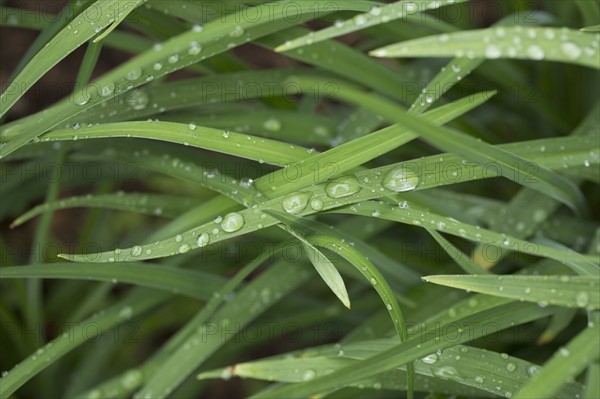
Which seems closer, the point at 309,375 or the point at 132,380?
the point at 309,375

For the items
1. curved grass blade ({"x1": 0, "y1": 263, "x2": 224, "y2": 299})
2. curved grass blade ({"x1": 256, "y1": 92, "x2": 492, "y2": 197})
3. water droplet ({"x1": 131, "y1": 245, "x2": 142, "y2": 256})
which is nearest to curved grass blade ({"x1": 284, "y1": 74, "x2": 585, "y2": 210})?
curved grass blade ({"x1": 256, "y1": 92, "x2": 492, "y2": 197})

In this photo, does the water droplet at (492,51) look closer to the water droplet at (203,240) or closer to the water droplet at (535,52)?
the water droplet at (535,52)

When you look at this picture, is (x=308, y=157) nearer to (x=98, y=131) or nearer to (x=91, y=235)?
(x=98, y=131)

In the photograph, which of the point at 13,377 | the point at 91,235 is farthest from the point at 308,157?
the point at 91,235

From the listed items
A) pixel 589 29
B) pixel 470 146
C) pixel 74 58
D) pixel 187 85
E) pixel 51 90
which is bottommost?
pixel 470 146

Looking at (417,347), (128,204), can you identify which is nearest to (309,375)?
(417,347)

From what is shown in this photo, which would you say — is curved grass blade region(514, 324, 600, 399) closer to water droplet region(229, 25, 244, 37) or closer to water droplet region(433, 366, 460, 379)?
water droplet region(433, 366, 460, 379)

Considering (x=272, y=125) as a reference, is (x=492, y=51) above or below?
below

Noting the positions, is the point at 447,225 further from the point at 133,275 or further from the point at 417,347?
the point at 133,275
